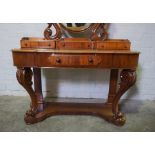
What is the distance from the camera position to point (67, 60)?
1.43 meters

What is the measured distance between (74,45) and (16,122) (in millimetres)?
962

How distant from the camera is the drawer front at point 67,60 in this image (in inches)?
55.9

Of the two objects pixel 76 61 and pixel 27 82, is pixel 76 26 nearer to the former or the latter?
pixel 76 61

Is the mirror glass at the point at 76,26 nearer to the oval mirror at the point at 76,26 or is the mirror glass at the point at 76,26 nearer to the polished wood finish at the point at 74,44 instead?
the oval mirror at the point at 76,26

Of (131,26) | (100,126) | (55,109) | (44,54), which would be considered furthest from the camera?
(131,26)

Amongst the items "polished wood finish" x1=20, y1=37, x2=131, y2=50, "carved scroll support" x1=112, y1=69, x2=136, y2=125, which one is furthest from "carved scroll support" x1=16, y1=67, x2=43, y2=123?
"carved scroll support" x1=112, y1=69, x2=136, y2=125

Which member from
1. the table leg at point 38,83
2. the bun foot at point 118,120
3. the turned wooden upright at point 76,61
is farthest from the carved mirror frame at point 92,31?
the bun foot at point 118,120

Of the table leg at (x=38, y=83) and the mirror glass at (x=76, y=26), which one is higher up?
the mirror glass at (x=76, y=26)

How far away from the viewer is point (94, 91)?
2.26 meters

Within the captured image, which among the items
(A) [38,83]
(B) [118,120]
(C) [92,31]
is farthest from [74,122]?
(C) [92,31]
